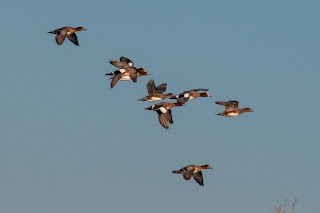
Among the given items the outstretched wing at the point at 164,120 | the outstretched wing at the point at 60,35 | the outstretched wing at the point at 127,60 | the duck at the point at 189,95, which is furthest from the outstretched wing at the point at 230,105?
the outstretched wing at the point at 60,35

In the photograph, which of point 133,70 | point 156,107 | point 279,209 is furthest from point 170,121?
point 279,209

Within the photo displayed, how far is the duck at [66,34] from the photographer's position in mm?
51253

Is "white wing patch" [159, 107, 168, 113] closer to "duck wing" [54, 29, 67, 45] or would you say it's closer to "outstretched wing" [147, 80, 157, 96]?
"outstretched wing" [147, 80, 157, 96]

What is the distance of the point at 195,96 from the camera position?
51562 millimetres

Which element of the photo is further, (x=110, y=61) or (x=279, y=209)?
(x=110, y=61)

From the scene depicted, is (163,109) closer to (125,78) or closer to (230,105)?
(125,78)

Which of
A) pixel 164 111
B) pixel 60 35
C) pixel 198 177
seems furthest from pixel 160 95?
pixel 60 35

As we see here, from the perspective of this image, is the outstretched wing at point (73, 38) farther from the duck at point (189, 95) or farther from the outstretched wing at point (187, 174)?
the outstretched wing at point (187, 174)

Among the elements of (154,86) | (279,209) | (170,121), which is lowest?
(279,209)

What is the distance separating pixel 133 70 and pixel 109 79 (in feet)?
5.29

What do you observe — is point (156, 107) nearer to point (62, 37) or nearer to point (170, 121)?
point (170, 121)

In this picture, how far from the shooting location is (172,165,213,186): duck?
50156 mm

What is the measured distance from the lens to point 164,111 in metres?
49.2

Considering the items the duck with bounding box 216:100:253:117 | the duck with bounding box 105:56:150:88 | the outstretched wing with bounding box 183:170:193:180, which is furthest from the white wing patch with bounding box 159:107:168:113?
the duck with bounding box 216:100:253:117
